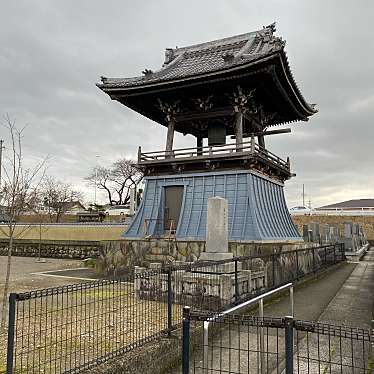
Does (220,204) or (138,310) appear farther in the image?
(220,204)

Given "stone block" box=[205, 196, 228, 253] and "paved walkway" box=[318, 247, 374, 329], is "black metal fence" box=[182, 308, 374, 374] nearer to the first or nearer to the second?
"paved walkway" box=[318, 247, 374, 329]

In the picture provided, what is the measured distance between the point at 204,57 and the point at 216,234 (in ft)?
47.0

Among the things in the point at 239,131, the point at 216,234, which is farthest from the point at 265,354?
the point at 239,131

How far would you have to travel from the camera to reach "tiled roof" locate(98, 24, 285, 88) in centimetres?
1667

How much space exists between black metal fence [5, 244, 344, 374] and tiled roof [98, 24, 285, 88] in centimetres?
959

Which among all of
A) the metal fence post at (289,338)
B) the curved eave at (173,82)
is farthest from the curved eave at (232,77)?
the metal fence post at (289,338)

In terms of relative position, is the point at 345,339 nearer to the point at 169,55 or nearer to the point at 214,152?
the point at 214,152

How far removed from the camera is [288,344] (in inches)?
115

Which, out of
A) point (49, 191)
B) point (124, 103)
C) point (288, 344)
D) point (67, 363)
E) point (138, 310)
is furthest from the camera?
point (49, 191)

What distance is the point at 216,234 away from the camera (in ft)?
31.6

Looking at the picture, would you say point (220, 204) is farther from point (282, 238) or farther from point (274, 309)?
point (282, 238)

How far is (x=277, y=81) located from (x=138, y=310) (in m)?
12.3

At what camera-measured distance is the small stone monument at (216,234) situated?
9.49m

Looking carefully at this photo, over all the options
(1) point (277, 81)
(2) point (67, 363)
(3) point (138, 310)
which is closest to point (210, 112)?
(1) point (277, 81)
